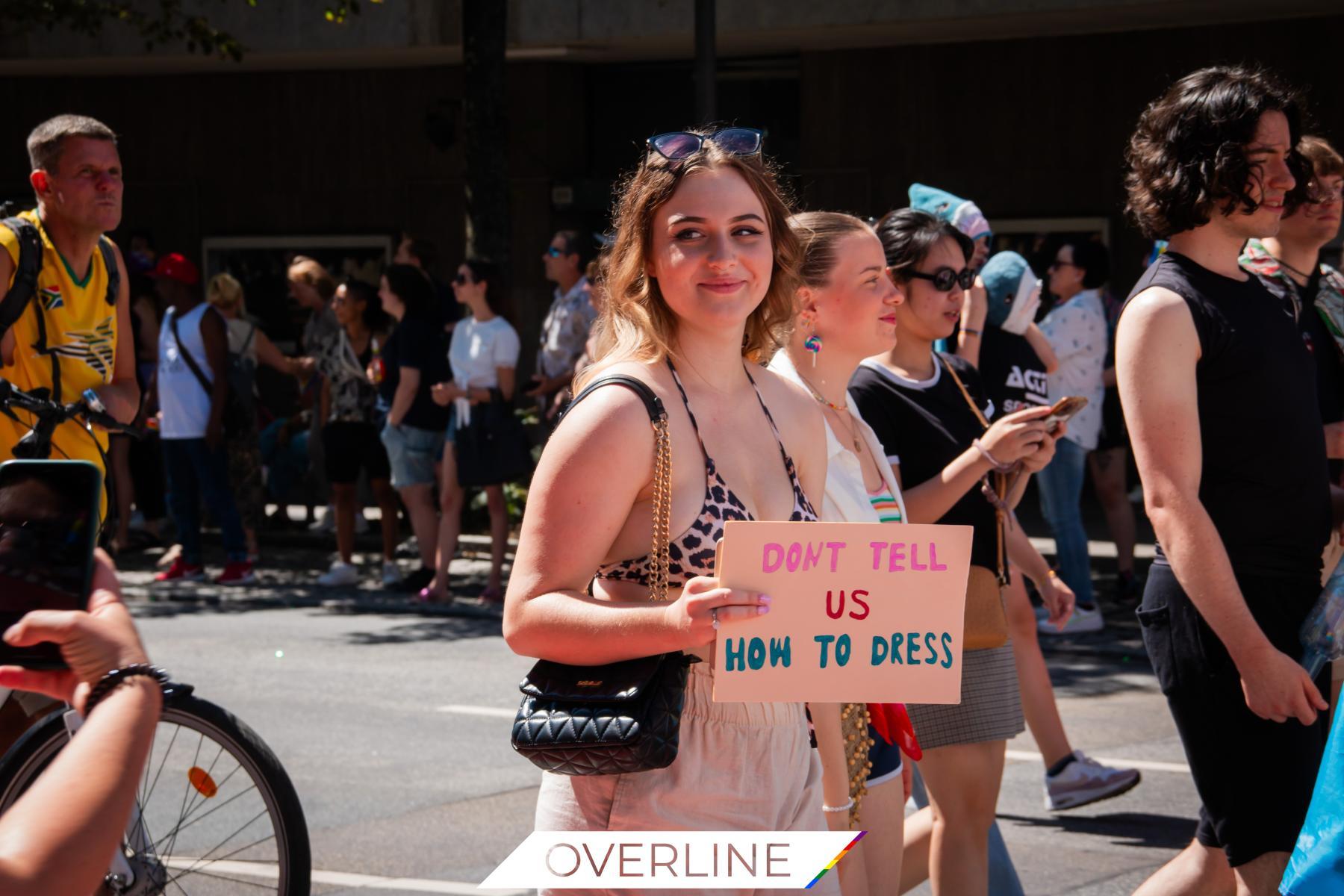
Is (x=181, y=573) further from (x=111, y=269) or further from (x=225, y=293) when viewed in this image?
(x=111, y=269)

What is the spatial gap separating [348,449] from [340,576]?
0.91 meters

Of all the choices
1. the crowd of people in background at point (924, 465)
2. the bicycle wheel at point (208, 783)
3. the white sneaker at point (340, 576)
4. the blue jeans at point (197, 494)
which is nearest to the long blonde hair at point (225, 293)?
the blue jeans at point (197, 494)

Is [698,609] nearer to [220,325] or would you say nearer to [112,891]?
[112,891]

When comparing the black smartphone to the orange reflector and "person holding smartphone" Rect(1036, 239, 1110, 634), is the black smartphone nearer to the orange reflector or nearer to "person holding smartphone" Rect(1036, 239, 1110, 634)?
the orange reflector

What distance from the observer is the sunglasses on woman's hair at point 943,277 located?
15.8 ft

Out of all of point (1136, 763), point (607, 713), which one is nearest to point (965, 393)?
point (607, 713)

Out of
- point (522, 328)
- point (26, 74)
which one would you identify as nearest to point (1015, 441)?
point (522, 328)

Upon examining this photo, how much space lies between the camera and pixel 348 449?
1230 cm

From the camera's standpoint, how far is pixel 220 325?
40.5ft

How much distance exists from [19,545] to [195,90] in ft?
61.1

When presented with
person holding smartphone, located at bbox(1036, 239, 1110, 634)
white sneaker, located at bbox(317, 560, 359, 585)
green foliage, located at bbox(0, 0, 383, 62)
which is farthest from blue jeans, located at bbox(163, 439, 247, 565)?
person holding smartphone, located at bbox(1036, 239, 1110, 634)

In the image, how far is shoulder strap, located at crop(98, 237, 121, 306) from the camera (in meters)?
5.23

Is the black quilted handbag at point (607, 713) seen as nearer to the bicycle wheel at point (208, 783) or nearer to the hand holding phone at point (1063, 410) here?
the bicycle wheel at point (208, 783)

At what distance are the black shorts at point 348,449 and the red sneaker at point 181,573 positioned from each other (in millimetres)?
1252
